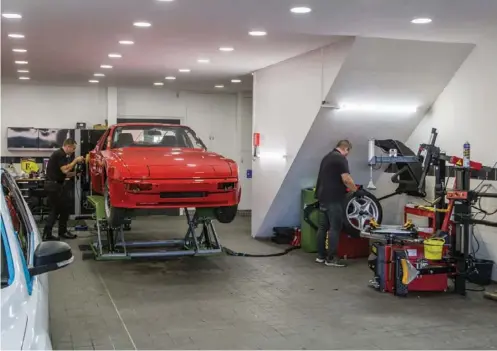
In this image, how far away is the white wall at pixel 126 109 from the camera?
13.6 metres

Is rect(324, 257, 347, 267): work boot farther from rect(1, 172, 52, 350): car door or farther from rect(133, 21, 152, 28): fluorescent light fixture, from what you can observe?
rect(1, 172, 52, 350): car door

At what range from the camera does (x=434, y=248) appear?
21.2ft

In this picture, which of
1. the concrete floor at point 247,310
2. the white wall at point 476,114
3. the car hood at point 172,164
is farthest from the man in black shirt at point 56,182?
the white wall at point 476,114

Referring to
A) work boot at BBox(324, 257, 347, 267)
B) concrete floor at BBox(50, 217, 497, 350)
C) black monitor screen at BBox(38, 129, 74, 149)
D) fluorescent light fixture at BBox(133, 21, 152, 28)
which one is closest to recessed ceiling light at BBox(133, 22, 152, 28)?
fluorescent light fixture at BBox(133, 21, 152, 28)

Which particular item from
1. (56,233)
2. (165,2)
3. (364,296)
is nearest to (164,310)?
(364,296)

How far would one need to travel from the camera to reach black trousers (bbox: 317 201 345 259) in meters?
8.11

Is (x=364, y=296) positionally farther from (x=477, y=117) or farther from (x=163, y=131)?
(x=163, y=131)

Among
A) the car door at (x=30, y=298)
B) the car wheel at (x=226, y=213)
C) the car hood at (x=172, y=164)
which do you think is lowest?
the car wheel at (x=226, y=213)

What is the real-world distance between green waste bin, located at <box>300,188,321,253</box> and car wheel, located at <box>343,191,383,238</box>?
1.80 feet

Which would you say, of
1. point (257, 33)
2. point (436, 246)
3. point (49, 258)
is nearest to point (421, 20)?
point (257, 33)

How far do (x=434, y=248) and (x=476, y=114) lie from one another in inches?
90.2

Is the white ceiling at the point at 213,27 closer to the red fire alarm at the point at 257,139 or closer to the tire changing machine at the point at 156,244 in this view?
the red fire alarm at the point at 257,139

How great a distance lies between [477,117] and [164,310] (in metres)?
4.80

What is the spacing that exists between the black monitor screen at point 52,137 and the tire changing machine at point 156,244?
4.76 meters
